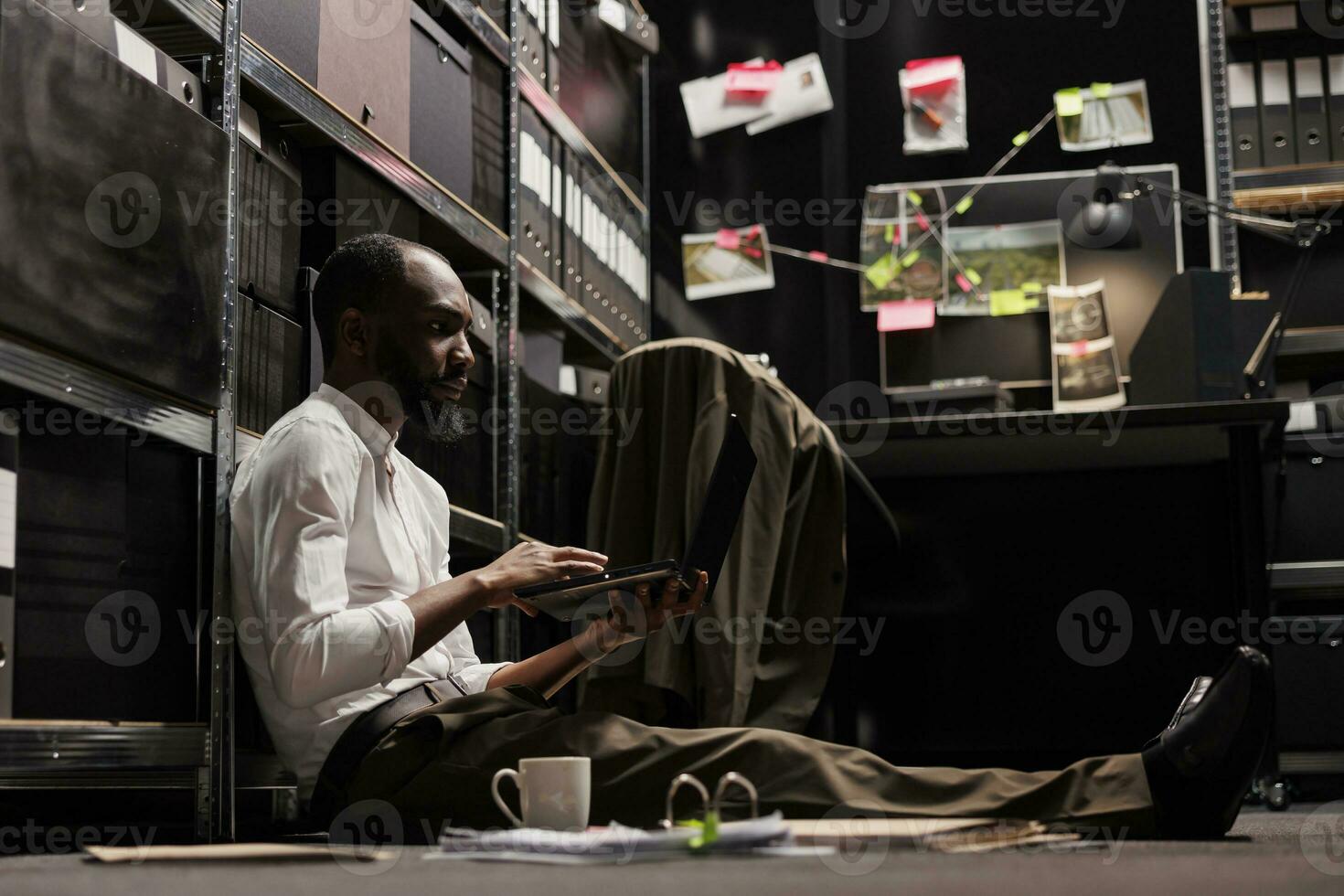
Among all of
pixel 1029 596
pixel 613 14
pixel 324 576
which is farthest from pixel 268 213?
pixel 613 14

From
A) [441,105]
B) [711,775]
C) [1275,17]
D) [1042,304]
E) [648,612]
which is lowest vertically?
[711,775]

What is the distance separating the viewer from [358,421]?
69.9 inches

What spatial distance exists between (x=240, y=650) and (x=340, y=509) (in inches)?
9.5

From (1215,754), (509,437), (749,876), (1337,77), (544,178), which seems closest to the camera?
(749,876)

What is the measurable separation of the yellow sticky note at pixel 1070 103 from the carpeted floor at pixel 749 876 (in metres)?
3.00

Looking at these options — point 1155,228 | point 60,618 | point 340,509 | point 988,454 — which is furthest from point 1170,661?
point 60,618

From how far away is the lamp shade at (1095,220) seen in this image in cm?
353

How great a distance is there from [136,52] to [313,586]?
1.96ft

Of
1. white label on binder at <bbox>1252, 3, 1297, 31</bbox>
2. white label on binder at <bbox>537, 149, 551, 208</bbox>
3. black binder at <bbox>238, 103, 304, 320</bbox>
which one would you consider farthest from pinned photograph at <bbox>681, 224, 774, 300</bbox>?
black binder at <bbox>238, 103, 304, 320</bbox>

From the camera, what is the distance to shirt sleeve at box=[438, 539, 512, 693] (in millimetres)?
1855

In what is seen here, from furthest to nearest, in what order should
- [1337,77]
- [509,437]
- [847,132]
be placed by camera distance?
[847,132], [1337,77], [509,437]

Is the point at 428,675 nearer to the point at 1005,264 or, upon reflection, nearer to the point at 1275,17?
the point at 1005,264

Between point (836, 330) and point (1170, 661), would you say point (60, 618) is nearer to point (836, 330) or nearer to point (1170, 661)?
point (1170, 661)

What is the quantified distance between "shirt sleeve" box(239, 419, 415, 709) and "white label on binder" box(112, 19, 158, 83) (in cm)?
41
